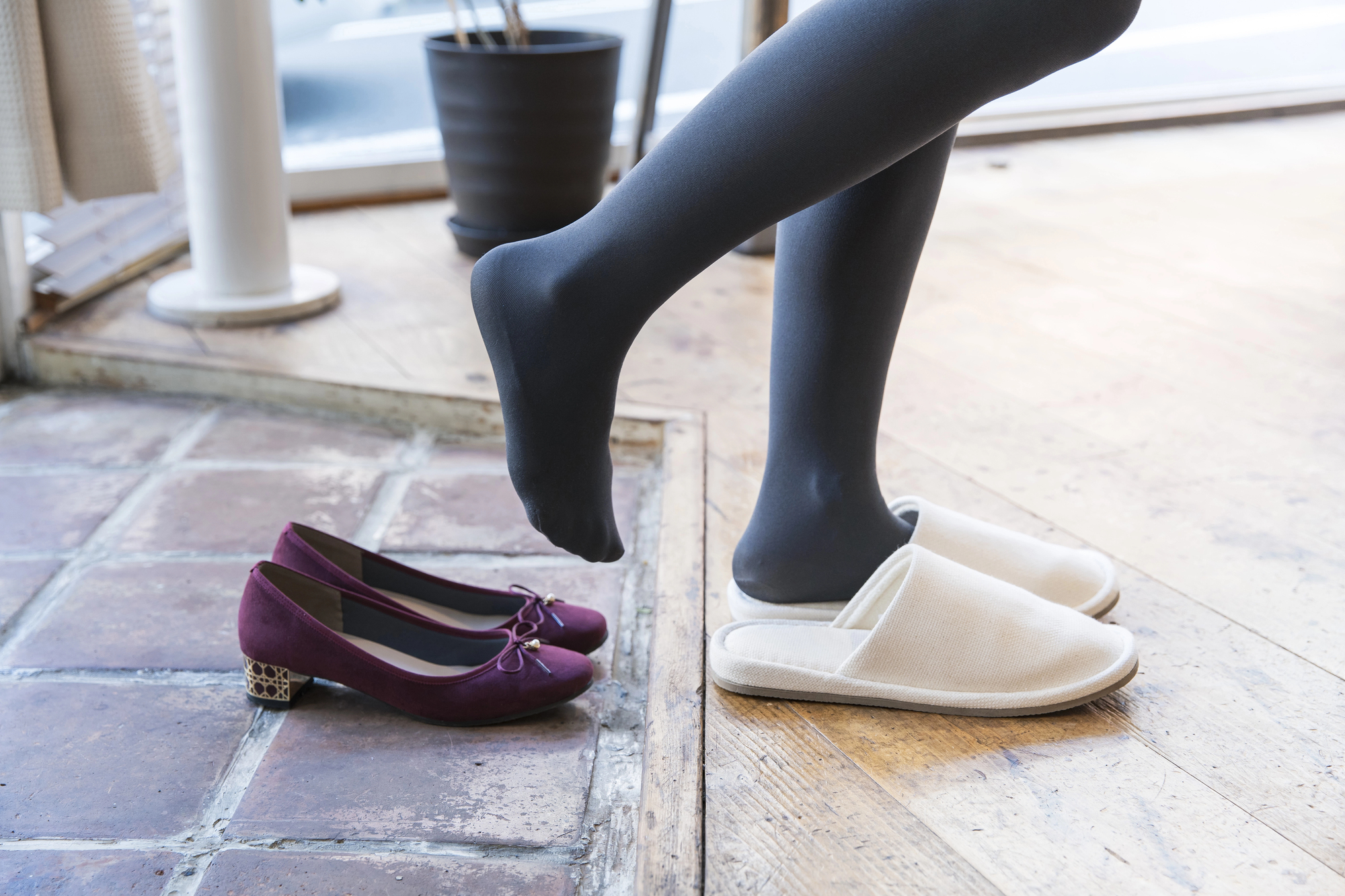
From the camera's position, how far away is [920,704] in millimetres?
666

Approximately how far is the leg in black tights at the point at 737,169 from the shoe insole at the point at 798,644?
168 millimetres

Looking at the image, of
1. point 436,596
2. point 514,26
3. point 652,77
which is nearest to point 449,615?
point 436,596

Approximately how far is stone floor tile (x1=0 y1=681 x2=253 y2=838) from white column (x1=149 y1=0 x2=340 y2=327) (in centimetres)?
78

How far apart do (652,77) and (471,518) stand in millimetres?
1134

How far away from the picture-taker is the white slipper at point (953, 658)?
66 centimetres

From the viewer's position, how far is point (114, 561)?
91 centimetres

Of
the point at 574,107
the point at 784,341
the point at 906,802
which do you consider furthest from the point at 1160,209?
the point at 906,802

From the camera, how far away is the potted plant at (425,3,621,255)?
156 cm

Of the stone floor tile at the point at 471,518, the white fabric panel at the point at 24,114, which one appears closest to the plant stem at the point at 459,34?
Result: the white fabric panel at the point at 24,114

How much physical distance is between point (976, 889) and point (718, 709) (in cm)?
19

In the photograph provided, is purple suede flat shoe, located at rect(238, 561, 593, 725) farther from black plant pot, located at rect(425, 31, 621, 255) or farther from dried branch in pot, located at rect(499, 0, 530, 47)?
dried branch in pot, located at rect(499, 0, 530, 47)

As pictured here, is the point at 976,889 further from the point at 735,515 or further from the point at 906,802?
the point at 735,515

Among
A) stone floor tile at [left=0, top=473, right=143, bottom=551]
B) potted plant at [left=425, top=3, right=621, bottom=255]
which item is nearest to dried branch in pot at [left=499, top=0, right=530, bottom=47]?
potted plant at [left=425, top=3, right=621, bottom=255]

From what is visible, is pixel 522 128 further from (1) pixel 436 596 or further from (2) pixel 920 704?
(2) pixel 920 704
